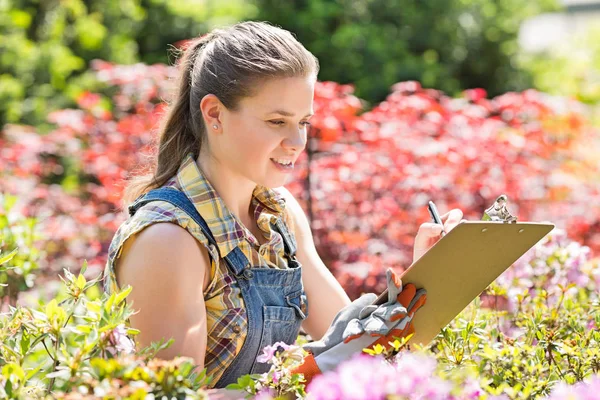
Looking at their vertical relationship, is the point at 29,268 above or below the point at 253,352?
below

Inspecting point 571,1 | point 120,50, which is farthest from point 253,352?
point 571,1

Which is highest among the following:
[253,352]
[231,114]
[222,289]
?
[231,114]

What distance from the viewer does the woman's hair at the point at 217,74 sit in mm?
1790

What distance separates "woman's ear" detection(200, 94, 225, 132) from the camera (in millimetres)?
1819

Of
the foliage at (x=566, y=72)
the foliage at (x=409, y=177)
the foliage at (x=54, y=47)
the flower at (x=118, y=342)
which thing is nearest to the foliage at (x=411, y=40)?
the foliage at (x=566, y=72)

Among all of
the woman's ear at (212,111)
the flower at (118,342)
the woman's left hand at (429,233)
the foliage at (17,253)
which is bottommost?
the foliage at (17,253)

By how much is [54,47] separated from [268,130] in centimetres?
529

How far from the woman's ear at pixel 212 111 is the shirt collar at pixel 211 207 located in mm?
92

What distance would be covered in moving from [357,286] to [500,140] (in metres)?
1.26

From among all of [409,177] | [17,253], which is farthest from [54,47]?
[17,253]

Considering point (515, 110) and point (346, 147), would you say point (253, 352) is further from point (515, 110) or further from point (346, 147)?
point (515, 110)

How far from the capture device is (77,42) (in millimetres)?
7004

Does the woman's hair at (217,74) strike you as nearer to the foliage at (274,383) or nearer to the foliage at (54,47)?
the foliage at (274,383)

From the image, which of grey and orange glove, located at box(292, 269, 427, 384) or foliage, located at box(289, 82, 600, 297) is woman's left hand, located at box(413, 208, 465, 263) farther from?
foliage, located at box(289, 82, 600, 297)
